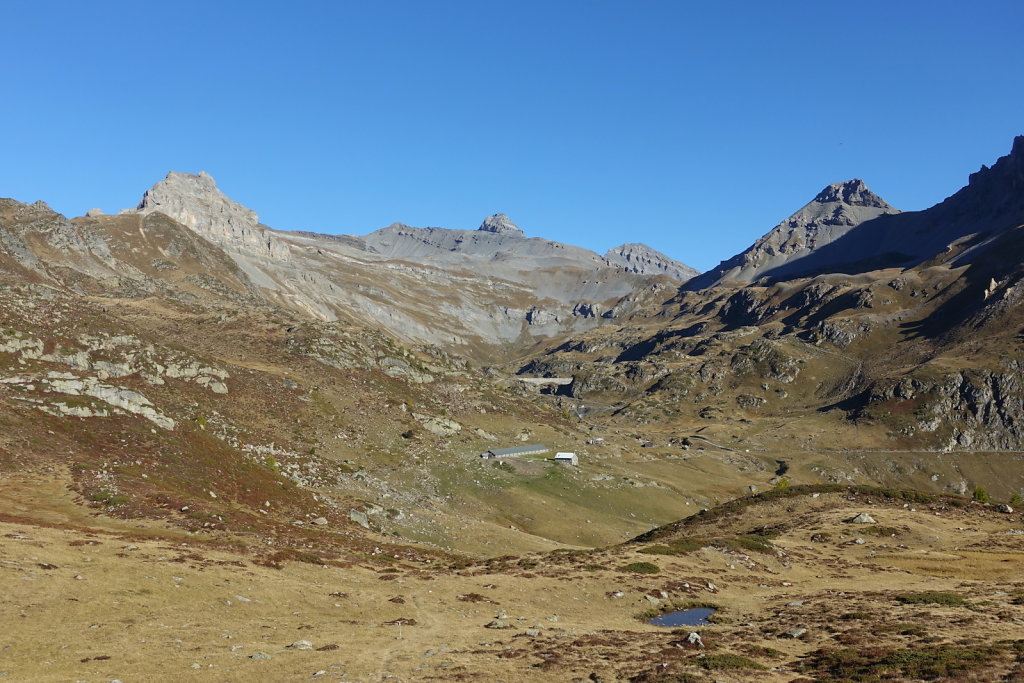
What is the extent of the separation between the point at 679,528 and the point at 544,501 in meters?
27.8

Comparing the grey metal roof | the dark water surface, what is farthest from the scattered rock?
the grey metal roof

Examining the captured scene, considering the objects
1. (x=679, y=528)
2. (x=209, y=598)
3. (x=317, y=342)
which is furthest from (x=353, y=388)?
(x=209, y=598)

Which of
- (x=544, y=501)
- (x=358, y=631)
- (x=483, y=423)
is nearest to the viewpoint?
(x=358, y=631)

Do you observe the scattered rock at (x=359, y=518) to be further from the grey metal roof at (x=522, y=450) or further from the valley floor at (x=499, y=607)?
the grey metal roof at (x=522, y=450)

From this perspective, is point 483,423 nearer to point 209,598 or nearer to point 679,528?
point 679,528

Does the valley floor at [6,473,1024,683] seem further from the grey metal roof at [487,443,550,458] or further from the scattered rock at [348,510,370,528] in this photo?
the grey metal roof at [487,443,550,458]

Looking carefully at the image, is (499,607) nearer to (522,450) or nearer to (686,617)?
(686,617)

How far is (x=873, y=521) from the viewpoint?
65.1 meters

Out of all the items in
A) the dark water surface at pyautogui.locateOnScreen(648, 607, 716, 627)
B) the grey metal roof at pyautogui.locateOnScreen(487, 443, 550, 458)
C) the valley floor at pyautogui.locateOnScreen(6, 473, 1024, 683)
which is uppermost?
the grey metal roof at pyautogui.locateOnScreen(487, 443, 550, 458)

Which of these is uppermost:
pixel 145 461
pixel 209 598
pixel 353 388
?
pixel 353 388

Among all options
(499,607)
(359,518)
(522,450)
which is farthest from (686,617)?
(522,450)

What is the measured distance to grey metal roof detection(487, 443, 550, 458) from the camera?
4456 inches

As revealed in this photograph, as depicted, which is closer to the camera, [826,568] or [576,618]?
[576,618]

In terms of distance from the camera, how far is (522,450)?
11906 centimetres
